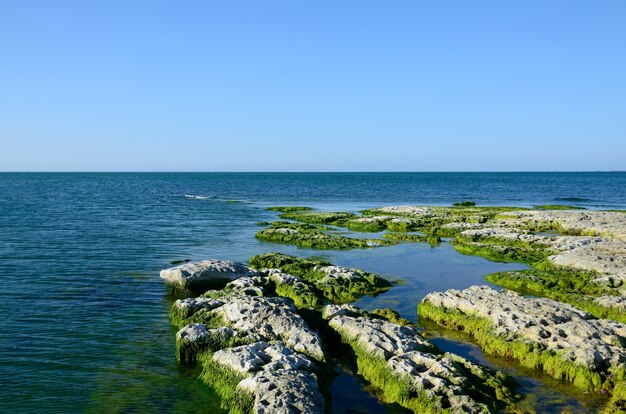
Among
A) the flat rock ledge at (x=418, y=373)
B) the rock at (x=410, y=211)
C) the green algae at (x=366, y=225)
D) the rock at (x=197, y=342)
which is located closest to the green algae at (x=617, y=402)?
the flat rock ledge at (x=418, y=373)

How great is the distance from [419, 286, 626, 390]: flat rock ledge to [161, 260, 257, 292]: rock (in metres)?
10.0

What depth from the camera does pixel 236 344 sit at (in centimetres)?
1627

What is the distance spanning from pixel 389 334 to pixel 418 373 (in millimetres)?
2534

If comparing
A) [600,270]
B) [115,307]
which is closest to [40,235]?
[115,307]

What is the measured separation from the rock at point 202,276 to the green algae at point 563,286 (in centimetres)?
1455

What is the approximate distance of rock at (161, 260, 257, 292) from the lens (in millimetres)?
24359

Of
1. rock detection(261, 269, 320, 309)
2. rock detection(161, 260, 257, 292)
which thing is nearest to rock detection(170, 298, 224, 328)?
rock detection(161, 260, 257, 292)

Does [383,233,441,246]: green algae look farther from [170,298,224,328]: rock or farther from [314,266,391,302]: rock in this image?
[170,298,224,328]: rock

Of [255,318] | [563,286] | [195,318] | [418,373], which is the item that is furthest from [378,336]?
[563,286]

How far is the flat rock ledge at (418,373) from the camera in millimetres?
12847

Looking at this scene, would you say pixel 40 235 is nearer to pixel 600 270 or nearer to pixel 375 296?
pixel 375 296

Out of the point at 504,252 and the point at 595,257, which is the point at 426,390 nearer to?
the point at 595,257

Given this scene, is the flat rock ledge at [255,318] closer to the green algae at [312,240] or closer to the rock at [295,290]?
the rock at [295,290]

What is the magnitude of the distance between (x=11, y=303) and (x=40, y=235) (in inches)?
882
